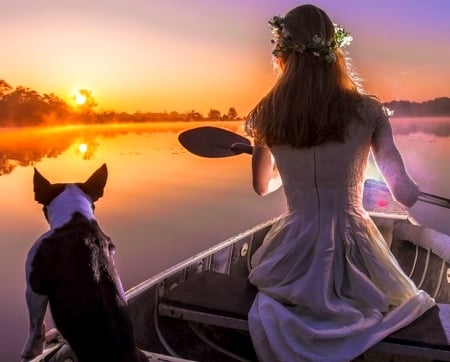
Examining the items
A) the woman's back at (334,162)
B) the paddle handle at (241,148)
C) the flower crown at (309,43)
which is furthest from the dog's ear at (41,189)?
the paddle handle at (241,148)

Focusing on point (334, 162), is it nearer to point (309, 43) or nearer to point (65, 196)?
point (309, 43)

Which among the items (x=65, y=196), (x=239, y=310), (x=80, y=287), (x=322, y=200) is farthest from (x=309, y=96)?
(x=80, y=287)

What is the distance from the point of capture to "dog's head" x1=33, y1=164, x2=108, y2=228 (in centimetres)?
146

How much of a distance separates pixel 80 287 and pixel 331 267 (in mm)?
915

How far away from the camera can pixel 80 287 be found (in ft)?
4.50

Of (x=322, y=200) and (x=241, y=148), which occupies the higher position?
(x=241, y=148)

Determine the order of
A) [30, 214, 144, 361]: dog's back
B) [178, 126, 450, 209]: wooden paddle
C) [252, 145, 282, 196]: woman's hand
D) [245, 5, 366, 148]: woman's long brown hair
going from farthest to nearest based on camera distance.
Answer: [178, 126, 450, 209]: wooden paddle < [252, 145, 282, 196]: woman's hand < [245, 5, 366, 148]: woman's long brown hair < [30, 214, 144, 361]: dog's back

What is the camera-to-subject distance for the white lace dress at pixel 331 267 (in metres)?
1.83

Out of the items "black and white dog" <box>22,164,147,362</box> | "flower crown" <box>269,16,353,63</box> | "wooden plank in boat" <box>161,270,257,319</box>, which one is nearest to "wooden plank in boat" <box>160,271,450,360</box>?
"wooden plank in boat" <box>161,270,257,319</box>

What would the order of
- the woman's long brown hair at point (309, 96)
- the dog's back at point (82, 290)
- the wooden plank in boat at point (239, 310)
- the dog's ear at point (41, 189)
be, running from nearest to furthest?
the dog's back at point (82, 290), the dog's ear at point (41, 189), the wooden plank in boat at point (239, 310), the woman's long brown hair at point (309, 96)

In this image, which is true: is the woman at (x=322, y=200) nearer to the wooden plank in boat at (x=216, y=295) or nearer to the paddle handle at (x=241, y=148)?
the wooden plank in boat at (x=216, y=295)

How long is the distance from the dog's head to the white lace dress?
28.4 inches

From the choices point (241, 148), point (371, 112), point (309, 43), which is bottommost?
point (241, 148)

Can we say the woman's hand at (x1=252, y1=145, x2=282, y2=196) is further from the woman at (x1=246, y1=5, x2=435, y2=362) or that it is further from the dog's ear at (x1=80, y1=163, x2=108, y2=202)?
the dog's ear at (x1=80, y1=163, x2=108, y2=202)
